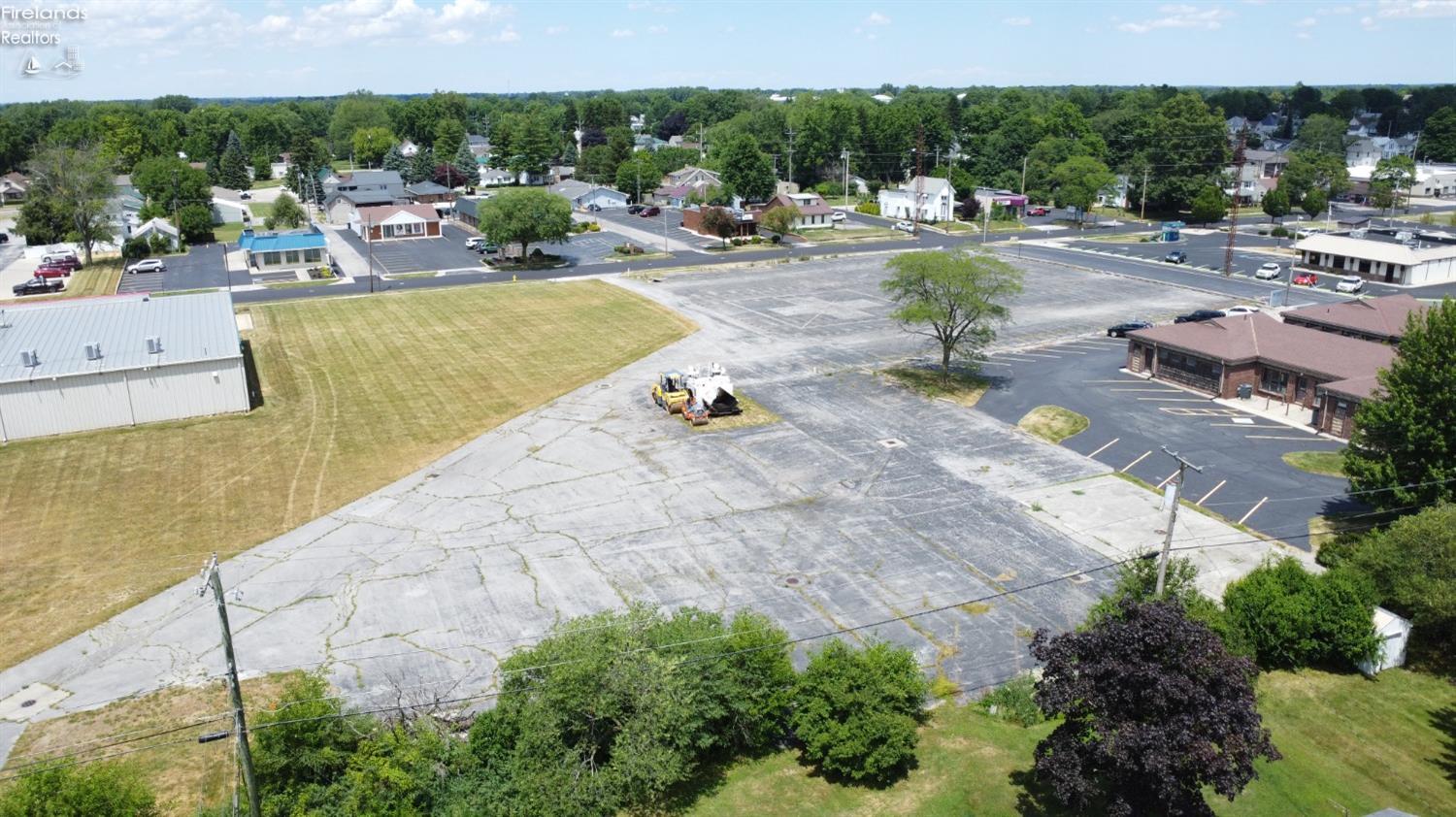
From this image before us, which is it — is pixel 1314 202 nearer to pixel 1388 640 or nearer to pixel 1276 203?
pixel 1276 203

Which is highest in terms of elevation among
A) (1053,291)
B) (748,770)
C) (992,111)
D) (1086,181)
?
(992,111)

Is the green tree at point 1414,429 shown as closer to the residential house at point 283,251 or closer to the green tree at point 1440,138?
the residential house at point 283,251

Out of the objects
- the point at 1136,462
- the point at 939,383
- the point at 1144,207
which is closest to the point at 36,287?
the point at 939,383

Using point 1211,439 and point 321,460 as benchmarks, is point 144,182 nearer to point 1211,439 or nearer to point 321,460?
point 321,460

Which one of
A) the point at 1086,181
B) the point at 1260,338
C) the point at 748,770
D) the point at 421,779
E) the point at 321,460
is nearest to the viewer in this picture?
the point at 421,779

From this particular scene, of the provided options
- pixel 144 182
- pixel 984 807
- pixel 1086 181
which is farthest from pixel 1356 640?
pixel 144 182

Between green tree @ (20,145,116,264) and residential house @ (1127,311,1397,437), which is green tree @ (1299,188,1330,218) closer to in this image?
residential house @ (1127,311,1397,437)

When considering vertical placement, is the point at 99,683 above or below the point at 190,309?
below

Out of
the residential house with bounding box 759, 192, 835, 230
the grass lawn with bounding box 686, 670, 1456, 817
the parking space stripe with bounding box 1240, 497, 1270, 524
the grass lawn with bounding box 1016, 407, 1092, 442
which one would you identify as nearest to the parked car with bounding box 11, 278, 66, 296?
the residential house with bounding box 759, 192, 835, 230
